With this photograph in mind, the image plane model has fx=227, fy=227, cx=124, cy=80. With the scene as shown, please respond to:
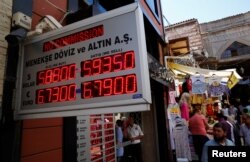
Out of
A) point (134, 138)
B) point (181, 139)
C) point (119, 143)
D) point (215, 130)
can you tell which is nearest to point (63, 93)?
point (215, 130)

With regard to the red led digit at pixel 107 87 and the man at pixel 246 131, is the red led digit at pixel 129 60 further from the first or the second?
the man at pixel 246 131

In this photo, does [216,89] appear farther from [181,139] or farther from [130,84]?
[130,84]

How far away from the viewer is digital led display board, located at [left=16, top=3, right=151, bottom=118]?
2.33 meters

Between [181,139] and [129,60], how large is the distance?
7.31 metres

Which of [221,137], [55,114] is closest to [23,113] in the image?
[55,114]

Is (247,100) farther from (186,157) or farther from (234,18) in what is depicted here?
(186,157)

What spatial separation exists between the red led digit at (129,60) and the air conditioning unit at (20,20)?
5.87ft

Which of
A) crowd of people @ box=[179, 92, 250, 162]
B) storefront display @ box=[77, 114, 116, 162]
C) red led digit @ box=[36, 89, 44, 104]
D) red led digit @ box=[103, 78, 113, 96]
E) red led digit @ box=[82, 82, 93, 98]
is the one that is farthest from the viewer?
storefront display @ box=[77, 114, 116, 162]

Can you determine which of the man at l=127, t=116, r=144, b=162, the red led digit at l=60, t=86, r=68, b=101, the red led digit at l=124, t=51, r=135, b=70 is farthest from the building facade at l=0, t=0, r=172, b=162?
the man at l=127, t=116, r=144, b=162

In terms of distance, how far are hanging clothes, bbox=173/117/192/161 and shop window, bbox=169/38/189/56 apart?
434cm


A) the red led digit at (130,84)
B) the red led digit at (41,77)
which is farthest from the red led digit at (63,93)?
the red led digit at (130,84)

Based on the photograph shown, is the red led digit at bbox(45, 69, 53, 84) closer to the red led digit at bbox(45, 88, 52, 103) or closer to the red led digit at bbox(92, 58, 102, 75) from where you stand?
the red led digit at bbox(45, 88, 52, 103)

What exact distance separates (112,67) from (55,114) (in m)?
0.84

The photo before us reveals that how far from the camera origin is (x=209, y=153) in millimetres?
4141
